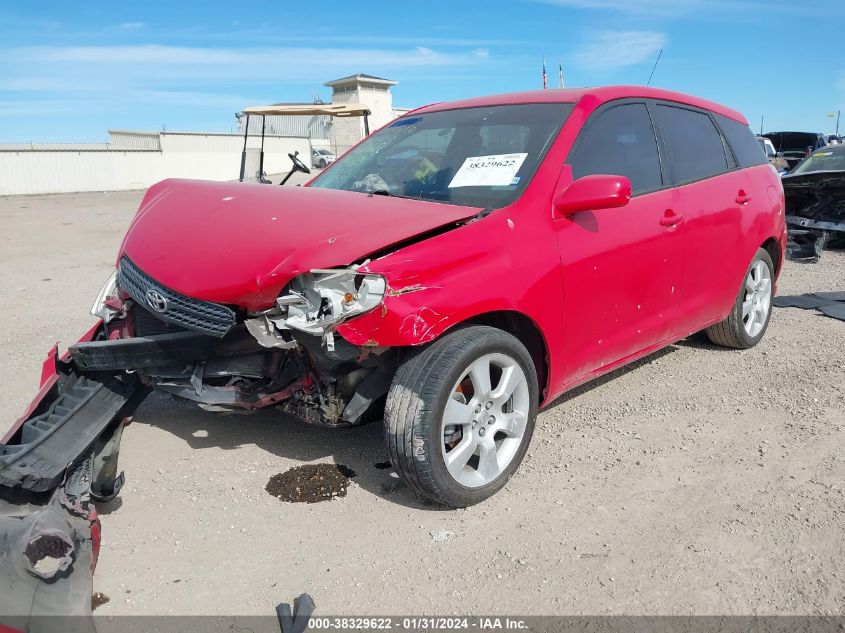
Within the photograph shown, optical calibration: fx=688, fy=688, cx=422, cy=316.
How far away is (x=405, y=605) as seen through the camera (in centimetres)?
248

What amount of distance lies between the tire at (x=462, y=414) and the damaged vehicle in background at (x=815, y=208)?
803cm

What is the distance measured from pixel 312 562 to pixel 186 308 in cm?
119

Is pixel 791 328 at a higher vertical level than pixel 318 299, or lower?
lower

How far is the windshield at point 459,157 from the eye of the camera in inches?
136

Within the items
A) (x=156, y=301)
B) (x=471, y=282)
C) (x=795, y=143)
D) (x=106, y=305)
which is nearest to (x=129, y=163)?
(x=795, y=143)

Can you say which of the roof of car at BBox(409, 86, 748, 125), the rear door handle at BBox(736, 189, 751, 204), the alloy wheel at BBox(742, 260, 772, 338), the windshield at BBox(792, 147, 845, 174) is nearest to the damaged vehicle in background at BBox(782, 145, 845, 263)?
the windshield at BBox(792, 147, 845, 174)

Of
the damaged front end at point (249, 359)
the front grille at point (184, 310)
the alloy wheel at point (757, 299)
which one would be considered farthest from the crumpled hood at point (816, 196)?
the front grille at point (184, 310)

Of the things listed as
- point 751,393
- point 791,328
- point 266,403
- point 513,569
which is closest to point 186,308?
point 266,403

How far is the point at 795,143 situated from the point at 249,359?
2354 centimetres

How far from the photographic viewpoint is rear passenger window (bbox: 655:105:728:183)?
4.22m

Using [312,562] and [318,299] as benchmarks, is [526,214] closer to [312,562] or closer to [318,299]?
[318,299]

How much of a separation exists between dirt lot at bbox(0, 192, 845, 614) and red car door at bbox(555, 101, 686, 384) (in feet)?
1.76

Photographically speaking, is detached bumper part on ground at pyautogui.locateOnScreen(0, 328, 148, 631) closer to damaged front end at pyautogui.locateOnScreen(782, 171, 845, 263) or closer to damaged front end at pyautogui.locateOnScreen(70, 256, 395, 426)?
damaged front end at pyautogui.locateOnScreen(70, 256, 395, 426)

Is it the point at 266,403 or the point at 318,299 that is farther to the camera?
the point at 266,403
